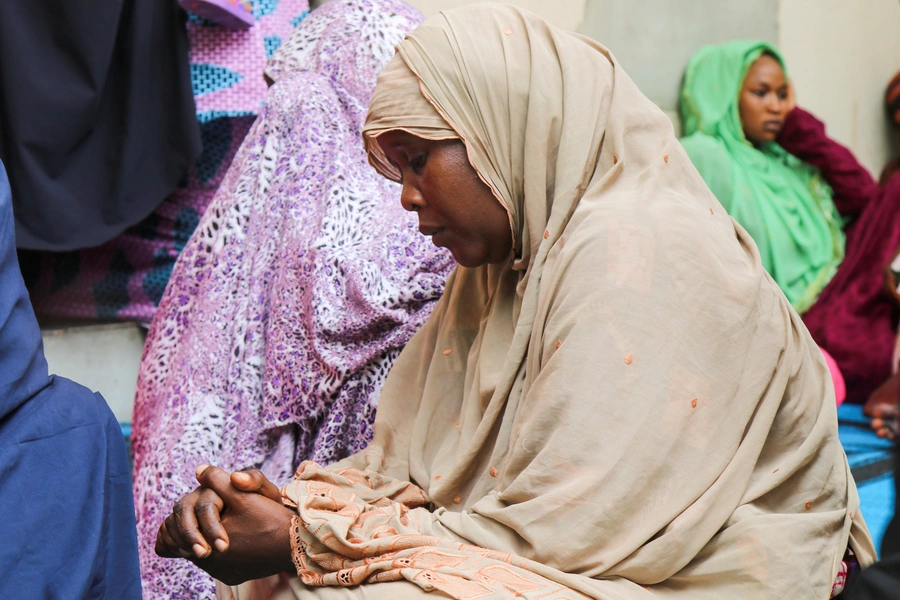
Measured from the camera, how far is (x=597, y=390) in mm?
1424

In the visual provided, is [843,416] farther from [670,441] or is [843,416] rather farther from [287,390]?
[670,441]

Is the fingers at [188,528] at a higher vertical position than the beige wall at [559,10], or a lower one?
lower

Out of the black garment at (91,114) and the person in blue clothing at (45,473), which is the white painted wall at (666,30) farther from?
the person in blue clothing at (45,473)

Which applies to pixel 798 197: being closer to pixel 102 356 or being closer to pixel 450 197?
pixel 102 356

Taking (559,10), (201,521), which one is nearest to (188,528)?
(201,521)

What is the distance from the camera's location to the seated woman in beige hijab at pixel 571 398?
1420mm

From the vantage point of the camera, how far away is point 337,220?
7.79 ft

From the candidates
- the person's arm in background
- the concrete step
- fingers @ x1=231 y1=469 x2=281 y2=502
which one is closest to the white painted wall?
the person's arm in background

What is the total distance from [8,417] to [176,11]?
1910 mm

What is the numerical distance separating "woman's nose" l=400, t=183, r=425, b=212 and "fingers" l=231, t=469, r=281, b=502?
20.5 inches

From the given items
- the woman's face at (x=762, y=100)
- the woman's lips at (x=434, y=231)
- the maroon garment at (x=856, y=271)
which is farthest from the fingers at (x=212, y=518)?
the woman's face at (x=762, y=100)

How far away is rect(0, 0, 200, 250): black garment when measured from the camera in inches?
109

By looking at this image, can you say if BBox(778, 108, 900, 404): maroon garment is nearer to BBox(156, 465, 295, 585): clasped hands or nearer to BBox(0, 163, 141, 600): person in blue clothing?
BBox(156, 465, 295, 585): clasped hands

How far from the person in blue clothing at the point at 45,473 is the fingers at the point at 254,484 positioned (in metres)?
0.23
